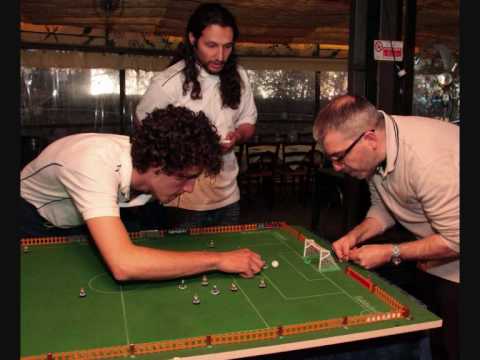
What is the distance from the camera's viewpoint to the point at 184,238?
2.66 m

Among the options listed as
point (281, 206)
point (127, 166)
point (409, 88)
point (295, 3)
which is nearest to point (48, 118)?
point (281, 206)

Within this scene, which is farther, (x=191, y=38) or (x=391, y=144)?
(x=191, y=38)

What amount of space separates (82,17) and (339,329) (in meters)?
5.88

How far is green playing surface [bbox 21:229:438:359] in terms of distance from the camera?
160 centimetres

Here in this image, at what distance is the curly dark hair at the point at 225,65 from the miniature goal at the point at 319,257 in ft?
3.21

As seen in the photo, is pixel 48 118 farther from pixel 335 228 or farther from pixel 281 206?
pixel 335 228

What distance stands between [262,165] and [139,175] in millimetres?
6058

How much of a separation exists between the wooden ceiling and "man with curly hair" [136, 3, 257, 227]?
298 centimetres

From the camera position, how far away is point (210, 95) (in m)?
2.85

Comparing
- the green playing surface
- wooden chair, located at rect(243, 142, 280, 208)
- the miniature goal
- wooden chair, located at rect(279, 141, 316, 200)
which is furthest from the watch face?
wooden chair, located at rect(279, 141, 316, 200)

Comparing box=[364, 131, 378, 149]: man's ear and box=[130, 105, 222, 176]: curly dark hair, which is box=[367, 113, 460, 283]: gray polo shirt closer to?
box=[364, 131, 378, 149]: man's ear

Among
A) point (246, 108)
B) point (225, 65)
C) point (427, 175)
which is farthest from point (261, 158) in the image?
point (427, 175)

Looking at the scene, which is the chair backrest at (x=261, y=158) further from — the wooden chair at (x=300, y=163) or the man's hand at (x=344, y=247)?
the man's hand at (x=344, y=247)

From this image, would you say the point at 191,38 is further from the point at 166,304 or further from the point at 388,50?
the point at 388,50
